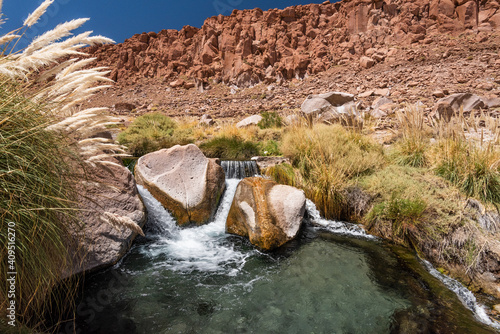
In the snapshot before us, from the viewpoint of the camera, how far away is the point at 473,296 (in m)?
3.11

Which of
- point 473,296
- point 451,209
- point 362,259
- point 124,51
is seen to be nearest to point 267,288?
point 362,259

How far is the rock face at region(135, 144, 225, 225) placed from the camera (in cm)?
520

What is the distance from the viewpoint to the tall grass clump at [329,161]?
5.23 meters

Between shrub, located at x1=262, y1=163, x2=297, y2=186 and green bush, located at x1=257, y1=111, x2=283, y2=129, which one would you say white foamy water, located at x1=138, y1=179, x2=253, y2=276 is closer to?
shrub, located at x1=262, y1=163, x2=297, y2=186

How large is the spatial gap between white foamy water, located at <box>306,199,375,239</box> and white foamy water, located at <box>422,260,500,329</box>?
116 cm

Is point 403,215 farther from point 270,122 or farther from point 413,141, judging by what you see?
point 270,122

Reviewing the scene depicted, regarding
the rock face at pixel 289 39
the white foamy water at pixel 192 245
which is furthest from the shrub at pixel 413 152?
the rock face at pixel 289 39

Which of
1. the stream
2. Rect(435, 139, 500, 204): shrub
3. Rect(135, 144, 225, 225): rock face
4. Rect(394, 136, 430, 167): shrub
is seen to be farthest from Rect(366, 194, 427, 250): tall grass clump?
Rect(135, 144, 225, 225): rock face

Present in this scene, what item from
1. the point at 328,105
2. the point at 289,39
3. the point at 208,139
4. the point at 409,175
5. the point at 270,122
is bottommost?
the point at 409,175

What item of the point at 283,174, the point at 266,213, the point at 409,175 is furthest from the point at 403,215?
the point at 283,174

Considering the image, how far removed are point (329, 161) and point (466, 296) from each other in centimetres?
314

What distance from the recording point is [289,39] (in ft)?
132

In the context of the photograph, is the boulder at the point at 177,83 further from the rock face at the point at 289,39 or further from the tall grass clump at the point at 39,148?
the tall grass clump at the point at 39,148

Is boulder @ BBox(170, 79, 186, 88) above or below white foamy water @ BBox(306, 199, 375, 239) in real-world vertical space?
above
